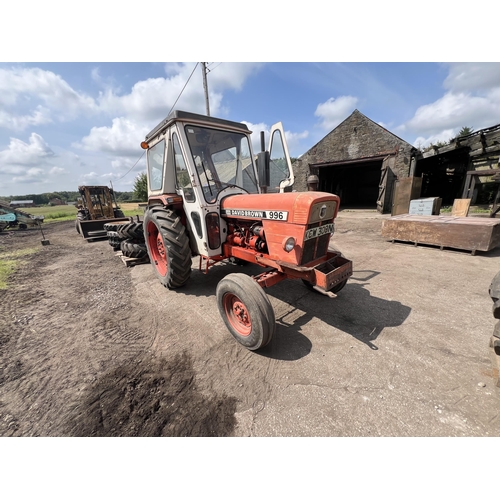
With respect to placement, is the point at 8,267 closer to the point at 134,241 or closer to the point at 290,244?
the point at 134,241

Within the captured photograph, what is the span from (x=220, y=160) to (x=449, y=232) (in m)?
Result: 5.55

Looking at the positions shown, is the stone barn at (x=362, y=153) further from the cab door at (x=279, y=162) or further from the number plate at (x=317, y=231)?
the number plate at (x=317, y=231)

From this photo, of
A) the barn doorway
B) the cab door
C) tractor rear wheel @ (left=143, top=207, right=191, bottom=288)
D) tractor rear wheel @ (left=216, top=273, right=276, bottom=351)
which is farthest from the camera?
the barn doorway

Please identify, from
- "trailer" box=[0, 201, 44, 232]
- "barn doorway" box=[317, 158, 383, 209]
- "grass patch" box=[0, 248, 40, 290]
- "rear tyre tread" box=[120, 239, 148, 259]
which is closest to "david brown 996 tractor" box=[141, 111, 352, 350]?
"rear tyre tread" box=[120, 239, 148, 259]

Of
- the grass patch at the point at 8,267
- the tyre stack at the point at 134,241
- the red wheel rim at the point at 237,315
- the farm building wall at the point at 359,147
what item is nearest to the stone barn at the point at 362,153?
the farm building wall at the point at 359,147

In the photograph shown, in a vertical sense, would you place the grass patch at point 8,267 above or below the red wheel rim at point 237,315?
below

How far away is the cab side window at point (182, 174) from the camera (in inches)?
131

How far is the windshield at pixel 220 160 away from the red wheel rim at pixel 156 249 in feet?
5.59

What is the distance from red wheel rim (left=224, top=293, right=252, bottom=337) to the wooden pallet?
5587 mm

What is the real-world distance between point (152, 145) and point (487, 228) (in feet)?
23.2

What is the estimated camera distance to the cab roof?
3.13 metres

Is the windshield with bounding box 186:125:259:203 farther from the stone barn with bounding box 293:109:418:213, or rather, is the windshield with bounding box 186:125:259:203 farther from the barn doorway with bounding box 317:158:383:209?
the barn doorway with bounding box 317:158:383:209

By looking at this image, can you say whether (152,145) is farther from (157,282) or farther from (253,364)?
(253,364)

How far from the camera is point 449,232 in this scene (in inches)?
208
